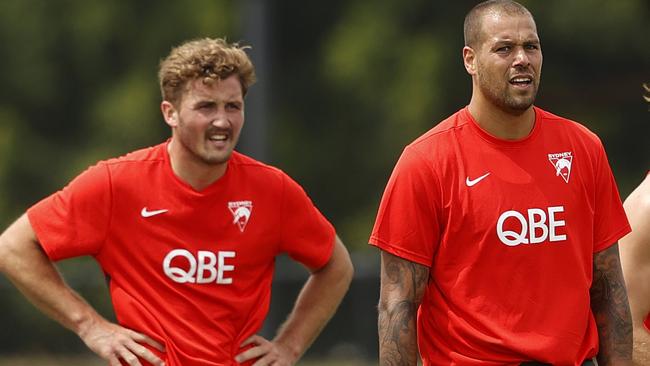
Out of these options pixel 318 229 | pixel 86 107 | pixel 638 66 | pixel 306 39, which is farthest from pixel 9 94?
pixel 318 229

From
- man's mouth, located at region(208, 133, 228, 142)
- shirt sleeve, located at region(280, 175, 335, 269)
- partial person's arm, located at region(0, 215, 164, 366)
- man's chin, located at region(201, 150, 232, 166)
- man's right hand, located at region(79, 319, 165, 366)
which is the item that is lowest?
man's right hand, located at region(79, 319, 165, 366)

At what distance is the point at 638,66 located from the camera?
19.8 meters

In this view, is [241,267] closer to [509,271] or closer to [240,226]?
[240,226]

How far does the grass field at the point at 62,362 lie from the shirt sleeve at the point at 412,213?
9646mm

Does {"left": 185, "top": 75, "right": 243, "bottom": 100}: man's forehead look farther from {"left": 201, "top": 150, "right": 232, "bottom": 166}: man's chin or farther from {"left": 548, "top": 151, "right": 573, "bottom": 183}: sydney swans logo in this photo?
{"left": 548, "top": 151, "right": 573, "bottom": 183}: sydney swans logo

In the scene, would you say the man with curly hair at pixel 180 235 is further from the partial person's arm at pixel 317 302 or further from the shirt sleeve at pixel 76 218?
the partial person's arm at pixel 317 302

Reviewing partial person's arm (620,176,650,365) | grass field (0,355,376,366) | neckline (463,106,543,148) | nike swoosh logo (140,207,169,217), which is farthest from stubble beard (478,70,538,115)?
grass field (0,355,376,366)

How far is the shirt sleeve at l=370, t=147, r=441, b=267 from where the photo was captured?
20.2ft

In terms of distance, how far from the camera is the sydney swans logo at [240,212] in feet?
23.0

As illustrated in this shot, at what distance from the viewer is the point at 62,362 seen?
53.9 feet

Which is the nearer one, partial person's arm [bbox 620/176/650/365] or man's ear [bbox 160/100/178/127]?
partial person's arm [bbox 620/176/650/365]

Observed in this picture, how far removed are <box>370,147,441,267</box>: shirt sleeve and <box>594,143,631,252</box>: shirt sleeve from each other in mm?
668

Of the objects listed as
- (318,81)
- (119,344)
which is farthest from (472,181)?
(318,81)

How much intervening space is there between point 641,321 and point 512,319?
86 cm
